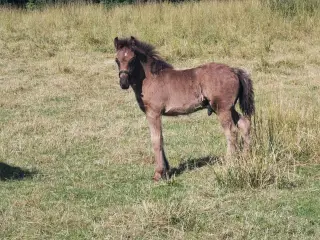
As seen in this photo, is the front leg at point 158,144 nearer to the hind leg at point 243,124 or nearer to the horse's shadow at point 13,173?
the hind leg at point 243,124

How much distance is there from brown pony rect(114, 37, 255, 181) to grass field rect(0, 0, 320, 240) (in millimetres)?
435

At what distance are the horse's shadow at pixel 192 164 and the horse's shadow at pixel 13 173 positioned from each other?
174 cm

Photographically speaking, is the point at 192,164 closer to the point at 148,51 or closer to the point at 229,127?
the point at 229,127

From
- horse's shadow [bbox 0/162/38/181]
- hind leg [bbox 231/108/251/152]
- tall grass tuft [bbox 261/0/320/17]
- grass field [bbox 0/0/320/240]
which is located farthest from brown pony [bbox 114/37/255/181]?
tall grass tuft [bbox 261/0/320/17]

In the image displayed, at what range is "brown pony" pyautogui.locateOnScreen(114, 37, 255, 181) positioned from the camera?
7469mm

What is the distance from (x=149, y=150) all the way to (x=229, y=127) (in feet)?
5.23

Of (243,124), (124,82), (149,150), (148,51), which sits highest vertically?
(148,51)

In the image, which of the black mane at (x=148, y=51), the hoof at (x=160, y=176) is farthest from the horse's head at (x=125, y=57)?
the hoof at (x=160, y=176)

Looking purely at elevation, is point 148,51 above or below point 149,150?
above

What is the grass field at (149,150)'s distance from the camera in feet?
19.1

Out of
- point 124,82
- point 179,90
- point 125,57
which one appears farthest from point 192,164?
point 125,57

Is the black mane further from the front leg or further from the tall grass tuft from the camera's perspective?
the tall grass tuft

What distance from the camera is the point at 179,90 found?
7551 millimetres

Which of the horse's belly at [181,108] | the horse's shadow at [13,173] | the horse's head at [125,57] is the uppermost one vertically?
the horse's head at [125,57]
